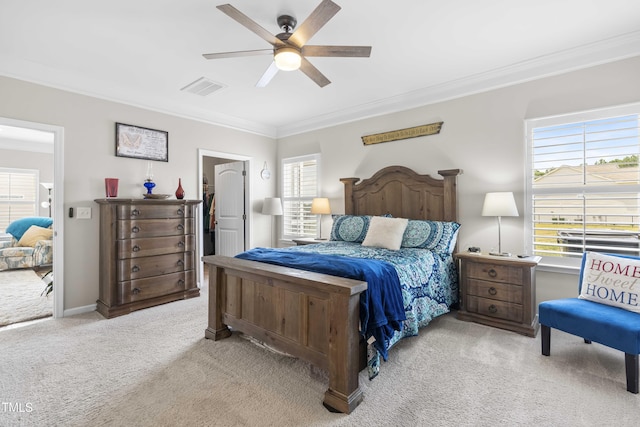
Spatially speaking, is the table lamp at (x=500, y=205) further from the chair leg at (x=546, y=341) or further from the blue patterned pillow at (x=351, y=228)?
the blue patterned pillow at (x=351, y=228)

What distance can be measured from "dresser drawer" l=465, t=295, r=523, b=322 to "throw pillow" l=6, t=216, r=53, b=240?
7409 mm

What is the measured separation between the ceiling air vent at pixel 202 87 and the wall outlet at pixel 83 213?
179 centimetres

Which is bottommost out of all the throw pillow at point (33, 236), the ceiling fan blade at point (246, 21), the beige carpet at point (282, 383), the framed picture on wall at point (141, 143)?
the beige carpet at point (282, 383)

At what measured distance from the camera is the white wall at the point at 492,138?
2.86 metres

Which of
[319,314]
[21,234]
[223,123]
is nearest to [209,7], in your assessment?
[319,314]

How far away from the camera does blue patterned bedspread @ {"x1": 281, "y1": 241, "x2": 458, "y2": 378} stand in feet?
7.99

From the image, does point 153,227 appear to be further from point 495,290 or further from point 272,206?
point 495,290

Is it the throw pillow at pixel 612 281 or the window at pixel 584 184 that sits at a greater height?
the window at pixel 584 184

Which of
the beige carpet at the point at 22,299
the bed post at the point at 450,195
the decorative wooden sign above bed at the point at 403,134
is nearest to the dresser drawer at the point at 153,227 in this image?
the beige carpet at the point at 22,299

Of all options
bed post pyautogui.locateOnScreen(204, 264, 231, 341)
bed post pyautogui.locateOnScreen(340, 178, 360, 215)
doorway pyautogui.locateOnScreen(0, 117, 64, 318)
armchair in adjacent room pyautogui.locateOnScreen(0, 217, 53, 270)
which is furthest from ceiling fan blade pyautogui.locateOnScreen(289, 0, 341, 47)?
armchair in adjacent room pyautogui.locateOnScreen(0, 217, 53, 270)

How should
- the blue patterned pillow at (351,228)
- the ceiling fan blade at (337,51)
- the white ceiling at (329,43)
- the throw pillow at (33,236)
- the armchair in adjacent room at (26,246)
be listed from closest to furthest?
the ceiling fan blade at (337,51) → the white ceiling at (329,43) → the blue patterned pillow at (351,228) → the armchair in adjacent room at (26,246) → the throw pillow at (33,236)

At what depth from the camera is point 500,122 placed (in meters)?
3.33

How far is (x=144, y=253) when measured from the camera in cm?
356

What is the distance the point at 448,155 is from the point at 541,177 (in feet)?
3.17
